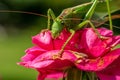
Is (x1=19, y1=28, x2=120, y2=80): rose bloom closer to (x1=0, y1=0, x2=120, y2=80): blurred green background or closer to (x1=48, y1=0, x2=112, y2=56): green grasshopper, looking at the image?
(x1=48, y1=0, x2=112, y2=56): green grasshopper

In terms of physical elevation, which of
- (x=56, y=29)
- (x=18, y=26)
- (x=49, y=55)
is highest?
(x=18, y=26)

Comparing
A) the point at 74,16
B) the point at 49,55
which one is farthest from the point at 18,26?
the point at 49,55

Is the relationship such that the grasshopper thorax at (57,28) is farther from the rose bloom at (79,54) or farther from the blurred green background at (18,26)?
the blurred green background at (18,26)

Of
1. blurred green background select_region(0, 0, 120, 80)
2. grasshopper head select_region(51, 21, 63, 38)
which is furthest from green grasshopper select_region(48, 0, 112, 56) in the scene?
blurred green background select_region(0, 0, 120, 80)

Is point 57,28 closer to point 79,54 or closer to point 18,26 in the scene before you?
point 79,54

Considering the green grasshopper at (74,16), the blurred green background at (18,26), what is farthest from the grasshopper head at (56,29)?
the blurred green background at (18,26)

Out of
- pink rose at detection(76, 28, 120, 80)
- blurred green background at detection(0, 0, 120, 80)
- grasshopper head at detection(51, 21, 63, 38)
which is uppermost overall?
blurred green background at detection(0, 0, 120, 80)

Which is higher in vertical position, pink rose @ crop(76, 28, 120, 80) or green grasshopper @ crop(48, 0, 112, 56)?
green grasshopper @ crop(48, 0, 112, 56)

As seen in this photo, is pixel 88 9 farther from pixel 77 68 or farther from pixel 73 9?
pixel 77 68

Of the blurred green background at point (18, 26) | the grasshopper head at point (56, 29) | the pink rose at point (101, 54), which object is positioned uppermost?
the blurred green background at point (18, 26)
